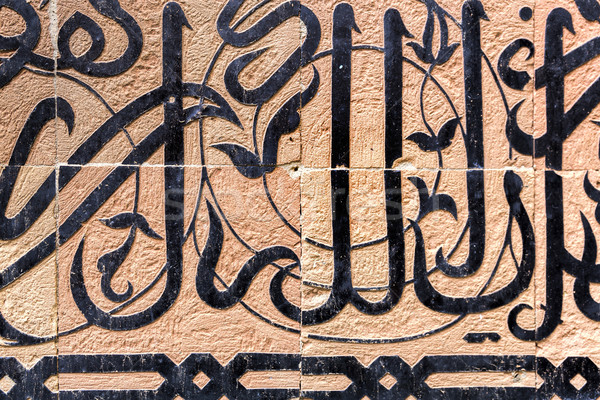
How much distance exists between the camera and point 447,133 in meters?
2.06

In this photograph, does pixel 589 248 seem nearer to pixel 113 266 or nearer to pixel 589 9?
pixel 589 9

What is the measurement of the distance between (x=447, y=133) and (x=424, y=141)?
105 millimetres

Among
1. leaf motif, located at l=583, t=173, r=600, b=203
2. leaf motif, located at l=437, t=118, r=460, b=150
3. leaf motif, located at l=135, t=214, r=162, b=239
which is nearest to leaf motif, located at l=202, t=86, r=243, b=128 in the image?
leaf motif, located at l=135, t=214, r=162, b=239

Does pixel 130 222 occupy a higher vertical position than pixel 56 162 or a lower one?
lower

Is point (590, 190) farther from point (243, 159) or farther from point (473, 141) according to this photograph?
point (243, 159)

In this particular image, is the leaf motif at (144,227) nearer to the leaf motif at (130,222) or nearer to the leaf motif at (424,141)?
the leaf motif at (130,222)

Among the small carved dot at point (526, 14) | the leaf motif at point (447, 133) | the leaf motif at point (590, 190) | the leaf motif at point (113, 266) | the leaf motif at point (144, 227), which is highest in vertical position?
the small carved dot at point (526, 14)

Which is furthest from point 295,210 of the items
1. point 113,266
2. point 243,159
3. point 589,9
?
point 589,9

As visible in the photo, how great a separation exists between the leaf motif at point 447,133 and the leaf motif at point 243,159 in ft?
2.57

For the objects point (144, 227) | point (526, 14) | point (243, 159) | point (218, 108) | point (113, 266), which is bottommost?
point (113, 266)

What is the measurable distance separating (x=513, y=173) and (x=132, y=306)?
1726mm

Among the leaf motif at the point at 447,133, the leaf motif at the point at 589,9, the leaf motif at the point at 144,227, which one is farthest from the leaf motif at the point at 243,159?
the leaf motif at the point at 589,9

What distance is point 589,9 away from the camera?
2.06 metres

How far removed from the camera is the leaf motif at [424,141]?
Answer: 2.06 m
